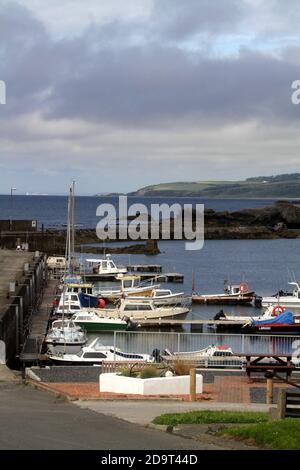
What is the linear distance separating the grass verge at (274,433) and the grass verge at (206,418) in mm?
1459

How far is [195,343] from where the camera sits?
43.2m

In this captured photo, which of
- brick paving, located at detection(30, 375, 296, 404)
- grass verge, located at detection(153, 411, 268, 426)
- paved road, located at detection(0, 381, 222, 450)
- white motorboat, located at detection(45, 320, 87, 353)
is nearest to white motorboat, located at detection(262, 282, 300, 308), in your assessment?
white motorboat, located at detection(45, 320, 87, 353)

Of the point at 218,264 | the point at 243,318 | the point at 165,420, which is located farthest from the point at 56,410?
the point at 218,264

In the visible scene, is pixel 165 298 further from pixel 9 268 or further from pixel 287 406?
pixel 287 406

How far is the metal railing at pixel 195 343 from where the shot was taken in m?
33.1

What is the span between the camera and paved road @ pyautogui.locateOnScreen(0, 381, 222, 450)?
14352 millimetres

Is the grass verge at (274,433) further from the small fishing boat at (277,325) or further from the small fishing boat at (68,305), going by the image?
the small fishing boat at (68,305)

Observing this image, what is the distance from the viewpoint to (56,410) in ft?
62.7

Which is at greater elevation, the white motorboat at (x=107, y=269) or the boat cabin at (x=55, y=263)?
the boat cabin at (x=55, y=263)

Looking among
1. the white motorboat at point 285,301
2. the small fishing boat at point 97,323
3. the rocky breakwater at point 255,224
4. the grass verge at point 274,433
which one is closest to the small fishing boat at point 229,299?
the white motorboat at point 285,301

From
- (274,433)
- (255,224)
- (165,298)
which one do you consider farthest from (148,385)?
(255,224)

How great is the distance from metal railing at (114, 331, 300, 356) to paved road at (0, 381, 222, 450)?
13289 millimetres

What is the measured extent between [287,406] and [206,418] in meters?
1.63
